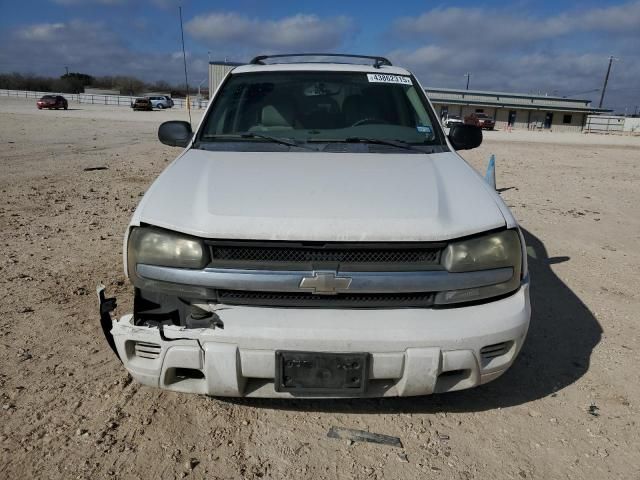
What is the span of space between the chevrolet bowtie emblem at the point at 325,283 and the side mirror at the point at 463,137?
6.36 feet

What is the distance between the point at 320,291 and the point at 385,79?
2232mm

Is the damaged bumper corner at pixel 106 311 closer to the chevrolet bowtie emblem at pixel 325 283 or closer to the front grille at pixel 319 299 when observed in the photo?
the front grille at pixel 319 299

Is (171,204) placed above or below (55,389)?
above

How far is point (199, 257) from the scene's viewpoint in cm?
215

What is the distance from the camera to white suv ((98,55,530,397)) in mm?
2086

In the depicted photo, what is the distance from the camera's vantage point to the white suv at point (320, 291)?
2.09 metres

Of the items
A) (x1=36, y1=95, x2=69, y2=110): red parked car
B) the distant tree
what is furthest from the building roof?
the distant tree

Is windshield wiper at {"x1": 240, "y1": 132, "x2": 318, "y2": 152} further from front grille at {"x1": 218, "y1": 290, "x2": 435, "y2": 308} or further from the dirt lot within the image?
the dirt lot

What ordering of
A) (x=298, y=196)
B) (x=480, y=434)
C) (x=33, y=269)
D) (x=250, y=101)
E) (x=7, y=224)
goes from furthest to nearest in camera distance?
(x=7, y=224) → (x=33, y=269) → (x=250, y=101) → (x=480, y=434) → (x=298, y=196)

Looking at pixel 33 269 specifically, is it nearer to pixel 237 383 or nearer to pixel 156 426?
pixel 156 426

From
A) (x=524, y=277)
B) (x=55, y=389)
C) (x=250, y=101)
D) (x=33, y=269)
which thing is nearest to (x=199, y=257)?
(x=55, y=389)

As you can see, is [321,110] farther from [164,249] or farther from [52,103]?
[52,103]

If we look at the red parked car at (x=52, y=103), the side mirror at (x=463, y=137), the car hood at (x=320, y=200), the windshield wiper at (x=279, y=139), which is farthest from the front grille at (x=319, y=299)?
the red parked car at (x=52, y=103)

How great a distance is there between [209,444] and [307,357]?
2.29 ft
